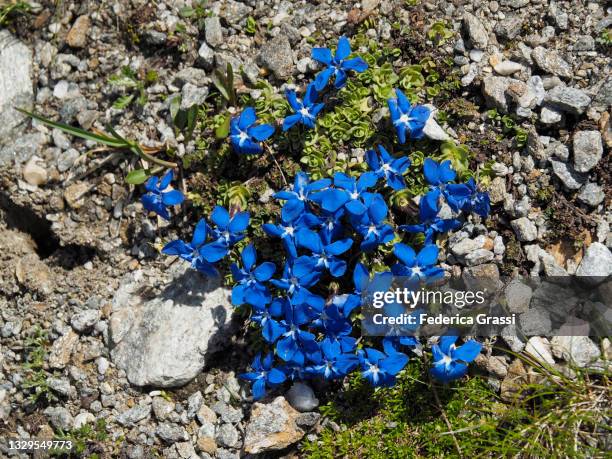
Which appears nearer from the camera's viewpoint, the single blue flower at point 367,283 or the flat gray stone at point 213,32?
the single blue flower at point 367,283

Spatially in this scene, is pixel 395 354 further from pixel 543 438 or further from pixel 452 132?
pixel 452 132

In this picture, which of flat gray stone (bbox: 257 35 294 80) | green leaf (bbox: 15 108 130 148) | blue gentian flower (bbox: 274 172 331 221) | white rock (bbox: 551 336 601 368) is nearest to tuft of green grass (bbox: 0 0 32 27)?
green leaf (bbox: 15 108 130 148)

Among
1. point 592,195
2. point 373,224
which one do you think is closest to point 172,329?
point 373,224

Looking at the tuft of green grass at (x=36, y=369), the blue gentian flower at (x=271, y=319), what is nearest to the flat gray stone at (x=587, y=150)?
the blue gentian flower at (x=271, y=319)

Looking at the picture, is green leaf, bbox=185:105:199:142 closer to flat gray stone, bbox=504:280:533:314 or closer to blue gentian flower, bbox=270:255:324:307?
blue gentian flower, bbox=270:255:324:307

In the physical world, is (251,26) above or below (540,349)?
above

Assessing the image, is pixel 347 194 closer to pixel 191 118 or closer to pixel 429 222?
pixel 429 222

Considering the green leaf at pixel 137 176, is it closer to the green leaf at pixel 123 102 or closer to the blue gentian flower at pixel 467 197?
the green leaf at pixel 123 102
